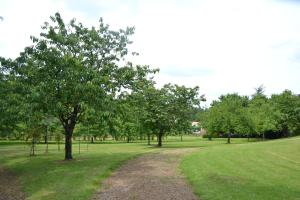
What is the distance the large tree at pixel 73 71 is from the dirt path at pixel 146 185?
14.9 ft

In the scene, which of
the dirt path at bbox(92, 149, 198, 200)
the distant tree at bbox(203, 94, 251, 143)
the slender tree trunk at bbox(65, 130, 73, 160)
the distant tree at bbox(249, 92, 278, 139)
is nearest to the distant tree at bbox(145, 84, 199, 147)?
the distant tree at bbox(203, 94, 251, 143)

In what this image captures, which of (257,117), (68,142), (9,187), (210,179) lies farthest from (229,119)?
(9,187)

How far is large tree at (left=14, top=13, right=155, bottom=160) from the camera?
20250mm

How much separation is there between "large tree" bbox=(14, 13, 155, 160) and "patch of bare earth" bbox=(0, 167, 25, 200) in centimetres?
422

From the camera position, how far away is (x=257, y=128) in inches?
2224

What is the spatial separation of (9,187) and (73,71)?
6933mm

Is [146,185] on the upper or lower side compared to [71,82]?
lower

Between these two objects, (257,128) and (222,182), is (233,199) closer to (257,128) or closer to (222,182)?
(222,182)

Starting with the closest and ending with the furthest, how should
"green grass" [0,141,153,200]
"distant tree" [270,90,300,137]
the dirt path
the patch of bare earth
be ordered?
the dirt path → "green grass" [0,141,153,200] → the patch of bare earth → "distant tree" [270,90,300,137]

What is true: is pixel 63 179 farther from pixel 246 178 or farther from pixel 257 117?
pixel 257 117

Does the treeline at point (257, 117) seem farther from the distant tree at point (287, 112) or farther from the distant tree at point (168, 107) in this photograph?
the distant tree at point (168, 107)

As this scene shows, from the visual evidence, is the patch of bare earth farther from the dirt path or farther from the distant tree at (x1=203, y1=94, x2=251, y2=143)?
the distant tree at (x1=203, y1=94, x2=251, y2=143)

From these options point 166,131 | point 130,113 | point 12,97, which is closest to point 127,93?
point 130,113

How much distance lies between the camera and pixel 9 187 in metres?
16.8
